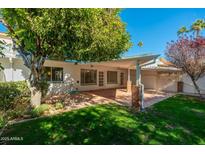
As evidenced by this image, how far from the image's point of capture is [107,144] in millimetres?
5457

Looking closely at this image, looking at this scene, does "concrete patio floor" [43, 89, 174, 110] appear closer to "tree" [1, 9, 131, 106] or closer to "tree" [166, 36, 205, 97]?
"tree" [1, 9, 131, 106]

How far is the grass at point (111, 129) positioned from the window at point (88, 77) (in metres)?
10.8

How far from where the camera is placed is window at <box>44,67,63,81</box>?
1556 cm

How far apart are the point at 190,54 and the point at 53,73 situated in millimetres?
12169

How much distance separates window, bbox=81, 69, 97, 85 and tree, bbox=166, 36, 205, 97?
31.9 ft

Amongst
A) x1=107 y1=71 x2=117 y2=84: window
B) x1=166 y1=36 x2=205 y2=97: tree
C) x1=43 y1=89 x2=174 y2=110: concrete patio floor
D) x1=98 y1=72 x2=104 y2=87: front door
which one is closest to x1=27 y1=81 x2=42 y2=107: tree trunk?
x1=43 y1=89 x2=174 y2=110: concrete patio floor

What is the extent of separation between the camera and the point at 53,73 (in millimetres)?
16203

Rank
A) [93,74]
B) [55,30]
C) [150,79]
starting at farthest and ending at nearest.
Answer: [150,79], [93,74], [55,30]

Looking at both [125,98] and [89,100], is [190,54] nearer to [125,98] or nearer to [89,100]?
[125,98]

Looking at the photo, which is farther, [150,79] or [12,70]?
[150,79]

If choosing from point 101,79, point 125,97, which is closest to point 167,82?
point 101,79
